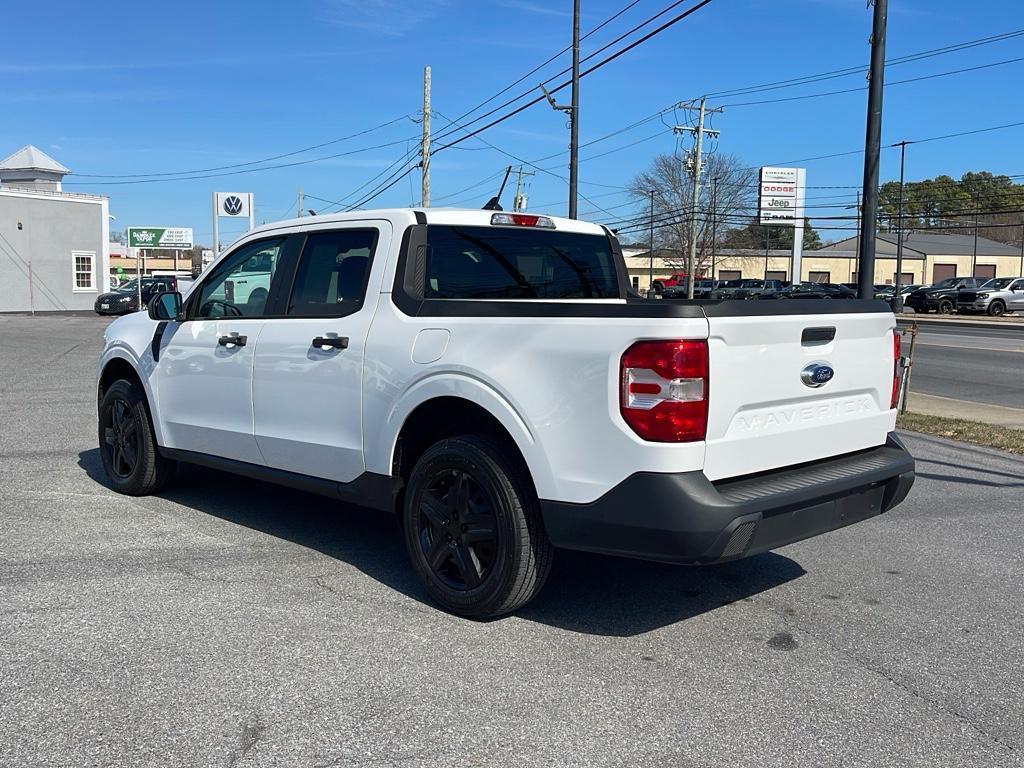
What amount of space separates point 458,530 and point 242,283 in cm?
239

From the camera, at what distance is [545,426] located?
4027mm

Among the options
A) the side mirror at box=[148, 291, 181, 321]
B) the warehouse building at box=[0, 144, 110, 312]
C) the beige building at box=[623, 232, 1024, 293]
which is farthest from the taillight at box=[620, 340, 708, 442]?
the beige building at box=[623, 232, 1024, 293]

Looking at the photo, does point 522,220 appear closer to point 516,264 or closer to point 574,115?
point 516,264

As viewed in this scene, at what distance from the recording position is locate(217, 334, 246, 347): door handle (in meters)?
5.62

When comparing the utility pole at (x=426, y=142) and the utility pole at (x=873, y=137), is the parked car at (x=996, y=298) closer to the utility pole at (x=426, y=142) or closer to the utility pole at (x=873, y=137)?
the utility pole at (x=426, y=142)

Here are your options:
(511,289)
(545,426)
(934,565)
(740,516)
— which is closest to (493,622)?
(545,426)

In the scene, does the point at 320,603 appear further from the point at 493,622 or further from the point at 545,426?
the point at 545,426

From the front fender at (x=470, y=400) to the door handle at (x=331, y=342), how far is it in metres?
0.51

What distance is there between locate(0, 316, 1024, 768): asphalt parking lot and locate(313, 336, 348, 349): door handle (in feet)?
3.93

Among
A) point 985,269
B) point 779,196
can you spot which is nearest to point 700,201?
point 779,196

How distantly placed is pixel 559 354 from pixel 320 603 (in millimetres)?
1741

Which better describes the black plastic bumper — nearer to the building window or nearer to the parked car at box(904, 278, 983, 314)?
the building window

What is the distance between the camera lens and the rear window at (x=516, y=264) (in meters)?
5.03

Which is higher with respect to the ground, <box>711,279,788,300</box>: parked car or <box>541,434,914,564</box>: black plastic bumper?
<box>711,279,788,300</box>: parked car
